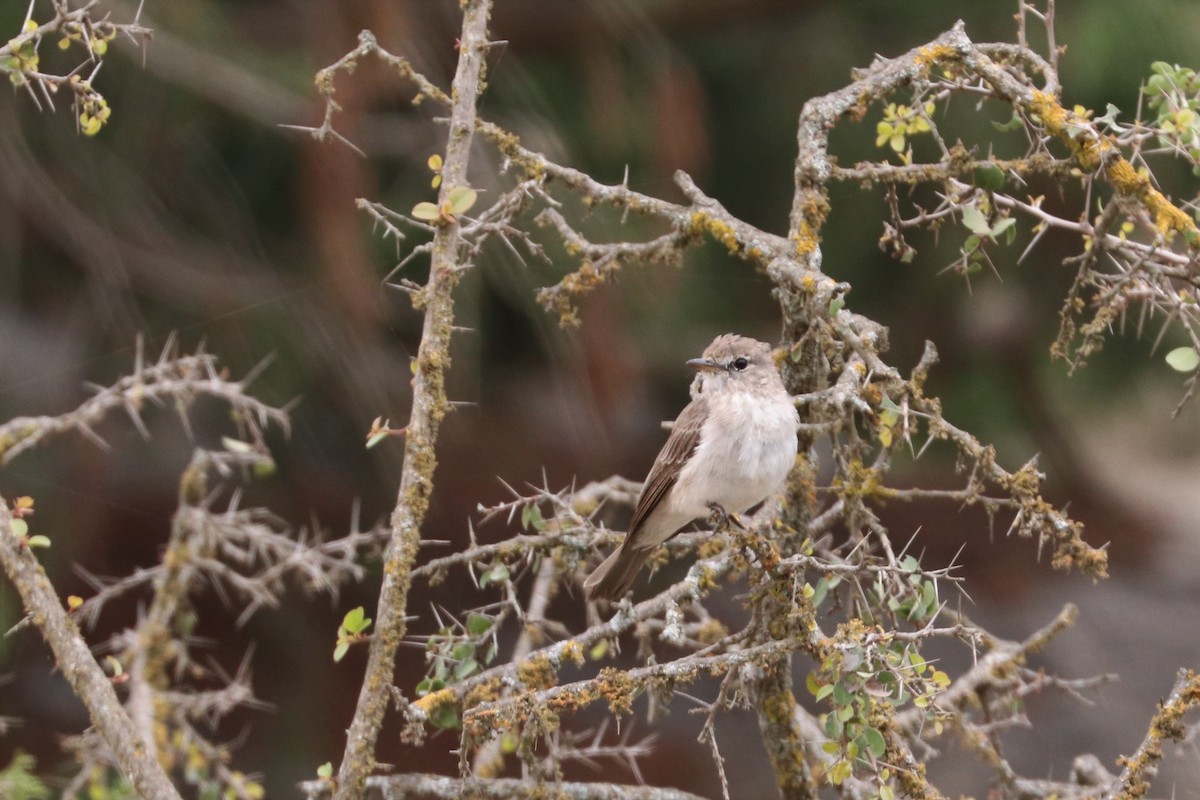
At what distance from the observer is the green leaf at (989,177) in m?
2.54

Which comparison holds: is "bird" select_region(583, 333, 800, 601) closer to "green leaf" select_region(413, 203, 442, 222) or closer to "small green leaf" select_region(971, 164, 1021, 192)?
"small green leaf" select_region(971, 164, 1021, 192)

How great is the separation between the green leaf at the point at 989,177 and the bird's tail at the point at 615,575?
1.18m

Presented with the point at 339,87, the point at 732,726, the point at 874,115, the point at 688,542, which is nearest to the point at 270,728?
the point at 732,726

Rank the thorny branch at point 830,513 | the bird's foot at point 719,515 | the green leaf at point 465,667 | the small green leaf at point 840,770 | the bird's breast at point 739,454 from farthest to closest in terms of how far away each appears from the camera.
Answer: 1. the bird's foot at point 719,515
2. the bird's breast at point 739,454
3. the green leaf at point 465,667
4. the thorny branch at point 830,513
5. the small green leaf at point 840,770

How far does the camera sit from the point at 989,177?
255cm

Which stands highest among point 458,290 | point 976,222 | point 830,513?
point 976,222

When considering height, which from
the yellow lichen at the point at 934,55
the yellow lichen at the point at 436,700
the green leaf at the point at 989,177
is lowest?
the yellow lichen at the point at 436,700

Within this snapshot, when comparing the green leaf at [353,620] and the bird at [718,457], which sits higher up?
the bird at [718,457]

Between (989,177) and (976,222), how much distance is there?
0.31 ft

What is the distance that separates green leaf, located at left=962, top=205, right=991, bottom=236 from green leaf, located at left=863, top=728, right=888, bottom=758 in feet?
3.11

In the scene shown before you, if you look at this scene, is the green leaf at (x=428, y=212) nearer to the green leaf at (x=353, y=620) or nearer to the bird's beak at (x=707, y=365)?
the green leaf at (x=353, y=620)

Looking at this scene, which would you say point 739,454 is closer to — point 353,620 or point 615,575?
point 615,575

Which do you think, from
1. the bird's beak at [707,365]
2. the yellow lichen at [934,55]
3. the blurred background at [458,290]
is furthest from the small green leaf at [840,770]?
the blurred background at [458,290]

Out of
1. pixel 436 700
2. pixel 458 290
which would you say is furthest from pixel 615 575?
pixel 458 290
